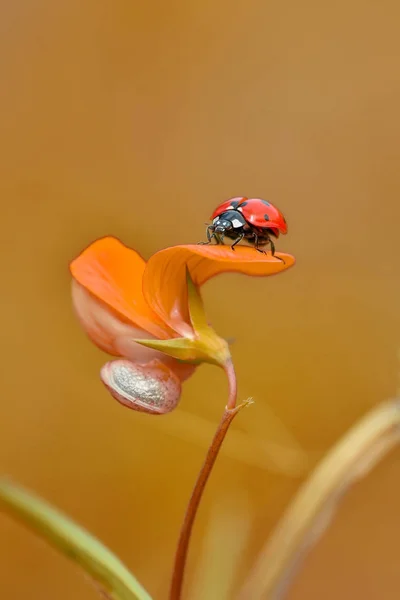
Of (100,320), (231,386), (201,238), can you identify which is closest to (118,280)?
(100,320)

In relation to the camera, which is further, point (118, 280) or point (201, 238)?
point (201, 238)

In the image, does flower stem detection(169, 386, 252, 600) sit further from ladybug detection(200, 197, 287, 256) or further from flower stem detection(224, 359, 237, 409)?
ladybug detection(200, 197, 287, 256)

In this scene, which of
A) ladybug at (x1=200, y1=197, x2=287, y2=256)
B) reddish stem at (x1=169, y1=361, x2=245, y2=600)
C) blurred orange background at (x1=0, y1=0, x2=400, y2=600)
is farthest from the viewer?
blurred orange background at (x1=0, y1=0, x2=400, y2=600)

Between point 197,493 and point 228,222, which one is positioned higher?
point 228,222

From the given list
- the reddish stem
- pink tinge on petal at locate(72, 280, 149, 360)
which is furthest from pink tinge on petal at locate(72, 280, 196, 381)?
the reddish stem

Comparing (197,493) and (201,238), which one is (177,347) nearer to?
(197,493)

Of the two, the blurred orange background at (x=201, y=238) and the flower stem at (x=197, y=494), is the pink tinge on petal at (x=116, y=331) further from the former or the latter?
the blurred orange background at (x=201, y=238)

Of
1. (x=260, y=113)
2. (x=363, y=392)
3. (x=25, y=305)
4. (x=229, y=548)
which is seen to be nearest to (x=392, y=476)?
(x=363, y=392)
